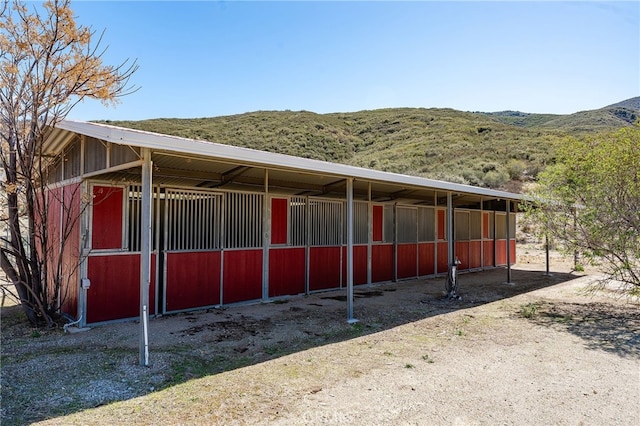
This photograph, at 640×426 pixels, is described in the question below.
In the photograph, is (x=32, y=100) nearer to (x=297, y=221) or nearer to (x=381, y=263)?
(x=297, y=221)

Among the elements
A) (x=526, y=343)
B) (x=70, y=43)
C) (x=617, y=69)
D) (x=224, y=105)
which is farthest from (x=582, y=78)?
(x=224, y=105)

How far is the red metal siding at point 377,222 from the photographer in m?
9.94

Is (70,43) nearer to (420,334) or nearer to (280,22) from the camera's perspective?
(420,334)

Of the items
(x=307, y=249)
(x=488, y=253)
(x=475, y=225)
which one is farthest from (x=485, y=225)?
(x=307, y=249)

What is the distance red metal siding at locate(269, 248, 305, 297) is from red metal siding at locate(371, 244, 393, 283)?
7.49 ft

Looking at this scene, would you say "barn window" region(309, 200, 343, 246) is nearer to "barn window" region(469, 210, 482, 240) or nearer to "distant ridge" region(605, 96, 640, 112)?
"barn window" region(469, 210, 482, 240)

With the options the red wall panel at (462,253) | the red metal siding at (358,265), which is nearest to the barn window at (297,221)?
the red metal siding at (358,265)

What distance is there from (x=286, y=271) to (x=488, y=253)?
890 cm

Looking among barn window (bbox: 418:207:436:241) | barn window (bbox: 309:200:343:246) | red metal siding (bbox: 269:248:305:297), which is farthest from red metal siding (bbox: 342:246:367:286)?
barn window (bbox: 418:207:436:241)

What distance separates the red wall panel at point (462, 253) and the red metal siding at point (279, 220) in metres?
6.72

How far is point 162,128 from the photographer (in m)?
31.5

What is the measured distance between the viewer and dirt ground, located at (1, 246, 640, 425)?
10.2 ft

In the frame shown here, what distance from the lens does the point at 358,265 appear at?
31.2ft

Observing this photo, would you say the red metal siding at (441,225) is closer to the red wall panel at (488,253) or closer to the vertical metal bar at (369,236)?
the red wall panel at (488,253)
